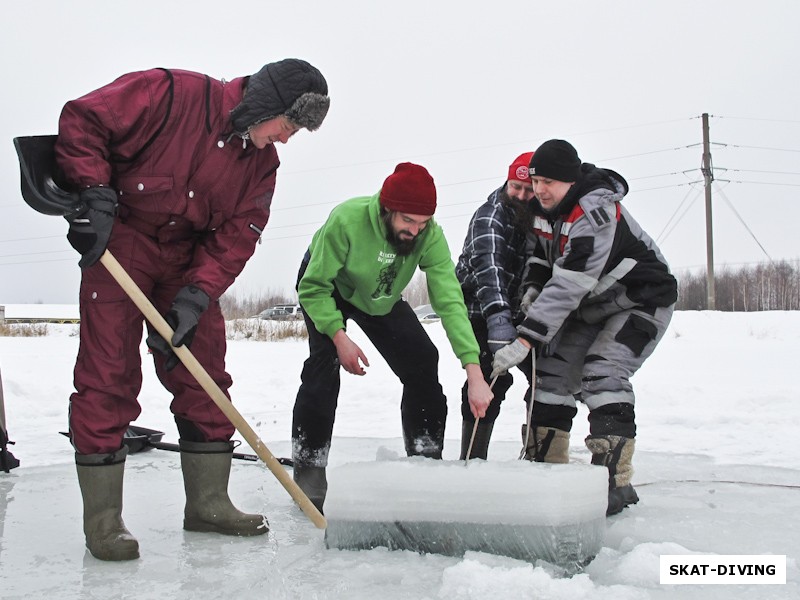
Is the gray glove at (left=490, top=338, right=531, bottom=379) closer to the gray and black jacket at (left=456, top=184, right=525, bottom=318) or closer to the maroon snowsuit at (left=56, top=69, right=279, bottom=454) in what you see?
the gray and black jacket at (left=456, top=184, right=525, bottom=318)

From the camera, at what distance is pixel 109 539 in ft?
7.58

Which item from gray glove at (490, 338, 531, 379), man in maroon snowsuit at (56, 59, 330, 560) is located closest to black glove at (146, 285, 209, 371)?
man in maroon snowsuit at (56, 59, 330, 560)

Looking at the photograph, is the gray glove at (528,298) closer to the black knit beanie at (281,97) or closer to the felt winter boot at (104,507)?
the black knit beanie at (281,97)

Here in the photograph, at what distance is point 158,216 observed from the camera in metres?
2.53

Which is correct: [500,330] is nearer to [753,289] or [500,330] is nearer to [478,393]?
[478,393]

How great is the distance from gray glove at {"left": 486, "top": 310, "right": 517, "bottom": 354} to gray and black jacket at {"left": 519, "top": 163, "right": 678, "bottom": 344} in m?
0.14

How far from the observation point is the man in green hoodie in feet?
9.29

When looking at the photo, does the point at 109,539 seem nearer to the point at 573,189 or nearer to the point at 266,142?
the point at 266,142

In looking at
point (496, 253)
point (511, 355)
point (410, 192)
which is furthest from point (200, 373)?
point (496, 253)

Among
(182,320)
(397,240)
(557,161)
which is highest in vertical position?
(557,161)

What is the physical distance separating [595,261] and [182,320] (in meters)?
1.59

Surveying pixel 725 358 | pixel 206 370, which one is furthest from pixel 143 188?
pixel 725 358

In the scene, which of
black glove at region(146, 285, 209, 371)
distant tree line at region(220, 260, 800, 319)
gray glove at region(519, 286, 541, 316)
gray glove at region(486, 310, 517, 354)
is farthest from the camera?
distant tree line at region(220, 260, 800, 319)

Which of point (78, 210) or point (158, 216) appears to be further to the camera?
point (158, 216)
